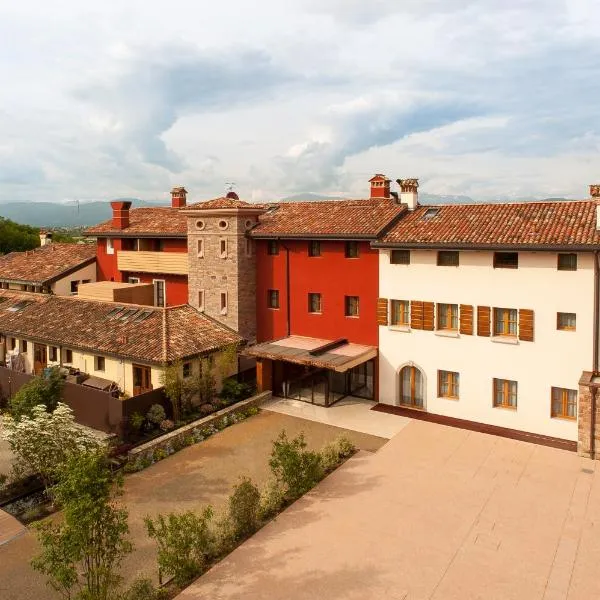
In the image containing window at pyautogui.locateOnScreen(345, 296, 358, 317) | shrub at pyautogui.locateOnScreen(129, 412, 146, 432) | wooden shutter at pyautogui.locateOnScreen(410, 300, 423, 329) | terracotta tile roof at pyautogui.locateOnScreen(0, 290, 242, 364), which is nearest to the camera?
shrub at pyautogui.locateOnScreen(129, 412, 146, 432)

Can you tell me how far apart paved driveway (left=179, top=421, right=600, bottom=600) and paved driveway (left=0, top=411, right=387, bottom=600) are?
240cm

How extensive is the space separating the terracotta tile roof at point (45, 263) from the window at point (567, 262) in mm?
33272

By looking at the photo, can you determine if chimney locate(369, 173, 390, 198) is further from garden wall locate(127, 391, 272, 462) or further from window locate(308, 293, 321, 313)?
garden wall locate(127, 391, 272, 462)

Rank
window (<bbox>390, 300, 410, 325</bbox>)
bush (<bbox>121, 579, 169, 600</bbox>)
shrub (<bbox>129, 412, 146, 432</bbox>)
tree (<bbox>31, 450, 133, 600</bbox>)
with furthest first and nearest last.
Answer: window (<bbox>390, 300, 410, 325</bbox>) < shrub (<bbox>129, 412, 146, 432</bbox>) < bush (<bbox>121, 579, 169, 600</bbox>) < tree (<bbox>31, 450, 133, 600</bbox>)

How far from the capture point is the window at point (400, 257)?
85.3 feet

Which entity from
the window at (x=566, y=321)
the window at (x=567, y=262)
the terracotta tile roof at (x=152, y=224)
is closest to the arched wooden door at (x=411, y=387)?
the window at (x=566, y=321)

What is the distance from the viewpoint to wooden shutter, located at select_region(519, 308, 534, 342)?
22.8 m

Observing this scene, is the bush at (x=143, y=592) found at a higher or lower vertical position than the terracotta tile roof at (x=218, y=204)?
lower

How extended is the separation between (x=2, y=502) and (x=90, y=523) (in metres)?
8.39

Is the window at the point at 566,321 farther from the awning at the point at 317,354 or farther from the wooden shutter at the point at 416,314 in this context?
the awning at the point at 317,354

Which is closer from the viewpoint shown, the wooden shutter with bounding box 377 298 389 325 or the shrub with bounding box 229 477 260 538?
the shrub with bounding box 229 477 260 538

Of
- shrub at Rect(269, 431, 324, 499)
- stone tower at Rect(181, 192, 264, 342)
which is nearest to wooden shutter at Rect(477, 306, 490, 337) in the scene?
shrub at Rect(269, 431, 324, 499)

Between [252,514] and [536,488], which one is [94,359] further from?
[536,488]

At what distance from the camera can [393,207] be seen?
95.5ft
